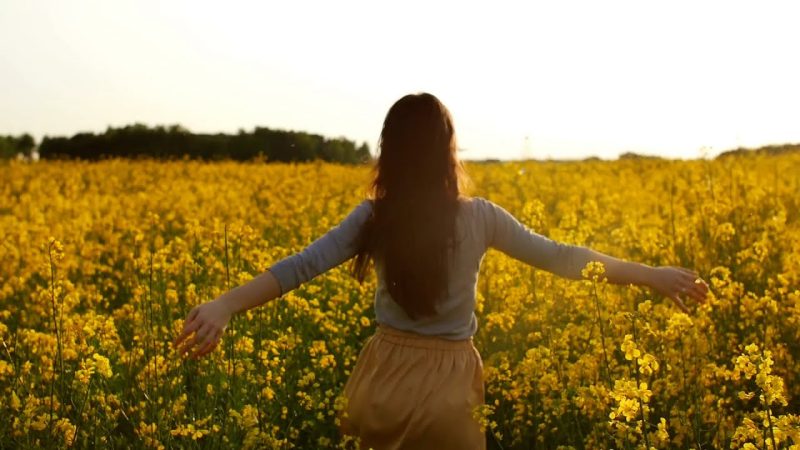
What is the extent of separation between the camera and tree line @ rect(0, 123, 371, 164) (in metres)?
21.8

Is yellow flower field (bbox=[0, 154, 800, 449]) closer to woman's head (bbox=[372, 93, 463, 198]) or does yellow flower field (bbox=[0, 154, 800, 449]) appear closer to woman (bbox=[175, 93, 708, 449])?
woman (bbox=[175, 93, 708, 449])

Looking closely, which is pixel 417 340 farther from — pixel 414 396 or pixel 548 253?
pixel 548 253

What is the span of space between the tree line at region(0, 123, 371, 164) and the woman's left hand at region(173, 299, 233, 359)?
1875 cm

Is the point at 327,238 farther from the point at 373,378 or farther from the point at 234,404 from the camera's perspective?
the point at 234,404

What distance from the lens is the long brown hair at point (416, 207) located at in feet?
10.2

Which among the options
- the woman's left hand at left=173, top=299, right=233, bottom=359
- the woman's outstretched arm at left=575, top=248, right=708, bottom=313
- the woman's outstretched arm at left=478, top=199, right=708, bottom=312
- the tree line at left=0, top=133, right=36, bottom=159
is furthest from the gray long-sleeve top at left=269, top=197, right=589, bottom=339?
the tree line at left=0, top=133, right=36, bottom=159

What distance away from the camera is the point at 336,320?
6016 mm

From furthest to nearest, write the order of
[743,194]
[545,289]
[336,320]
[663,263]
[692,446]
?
1. [743,194]
2. [663,263]
3. [336,320]
4. [545,289]
5. [692,446]

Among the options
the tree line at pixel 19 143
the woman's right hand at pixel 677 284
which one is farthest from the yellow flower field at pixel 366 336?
the tree line at pixel 19 143

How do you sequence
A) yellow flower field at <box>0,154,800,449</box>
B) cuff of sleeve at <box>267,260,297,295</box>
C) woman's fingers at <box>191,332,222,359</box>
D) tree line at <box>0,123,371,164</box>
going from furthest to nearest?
tree line at <box>0,123,371,164</box> < yellow flower field at <box>0,154,800,449</box> < cuff of sleeve at <box>267,260,297,295</box> < woman's fingers at <box>191,332,222,359</box>

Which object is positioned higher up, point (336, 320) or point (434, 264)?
point (434, 264)

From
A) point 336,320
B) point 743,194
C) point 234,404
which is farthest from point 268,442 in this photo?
point 743,194

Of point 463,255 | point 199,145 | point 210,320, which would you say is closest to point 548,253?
point 463,255

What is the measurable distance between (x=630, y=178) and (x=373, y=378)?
1111 cm
